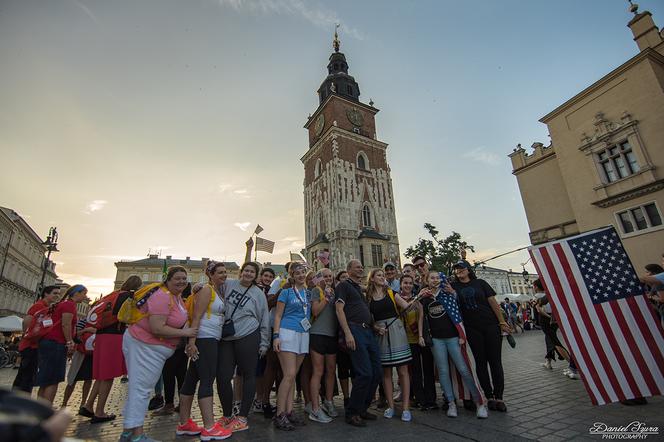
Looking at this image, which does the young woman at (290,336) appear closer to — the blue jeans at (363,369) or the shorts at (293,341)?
the shorts at (293,341)

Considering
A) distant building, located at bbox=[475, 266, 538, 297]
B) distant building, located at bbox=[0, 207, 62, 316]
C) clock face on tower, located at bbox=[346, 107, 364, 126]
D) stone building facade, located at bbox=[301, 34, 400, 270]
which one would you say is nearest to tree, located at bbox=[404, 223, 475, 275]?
stone building facade, located at bbox=[301, 34, 400, 270]

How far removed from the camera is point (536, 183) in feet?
79.2

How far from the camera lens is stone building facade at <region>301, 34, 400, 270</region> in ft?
108

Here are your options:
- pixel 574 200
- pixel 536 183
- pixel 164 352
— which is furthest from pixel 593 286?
pixel 536 183

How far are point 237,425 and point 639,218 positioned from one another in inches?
905

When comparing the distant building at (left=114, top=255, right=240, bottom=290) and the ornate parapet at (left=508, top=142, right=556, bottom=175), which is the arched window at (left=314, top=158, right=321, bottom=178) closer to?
the ornate parapet at (left=508, top=142, right=556, bottom=175)

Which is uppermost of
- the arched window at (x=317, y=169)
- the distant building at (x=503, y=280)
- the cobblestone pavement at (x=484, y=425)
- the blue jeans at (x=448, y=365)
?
the arched window at (x=317, y=169)

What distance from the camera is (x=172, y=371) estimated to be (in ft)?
16.9

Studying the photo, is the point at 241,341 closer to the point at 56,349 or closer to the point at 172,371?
the point at 172,371

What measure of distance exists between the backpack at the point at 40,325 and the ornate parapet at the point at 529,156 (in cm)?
2773

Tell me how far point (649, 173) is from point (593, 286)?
1861 cm

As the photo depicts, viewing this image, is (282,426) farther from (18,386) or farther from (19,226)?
(19,226)

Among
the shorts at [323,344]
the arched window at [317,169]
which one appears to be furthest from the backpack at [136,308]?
the arched window at [317,169]

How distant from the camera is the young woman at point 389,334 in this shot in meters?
4.43
